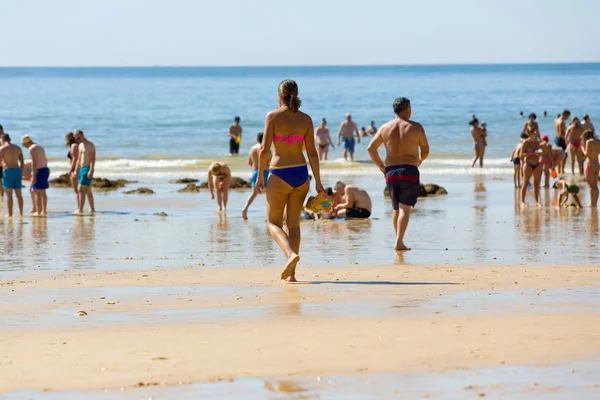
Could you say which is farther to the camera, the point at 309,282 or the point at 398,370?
the point at 309,282

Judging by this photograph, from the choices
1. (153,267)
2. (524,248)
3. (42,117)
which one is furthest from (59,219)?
(42,117)

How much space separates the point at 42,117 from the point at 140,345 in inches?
2417

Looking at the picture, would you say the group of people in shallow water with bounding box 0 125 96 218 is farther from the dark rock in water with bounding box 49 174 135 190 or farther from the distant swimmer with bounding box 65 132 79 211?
the dark rock in water with bounding box 49 174 135 190

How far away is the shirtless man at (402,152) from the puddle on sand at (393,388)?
5.11m

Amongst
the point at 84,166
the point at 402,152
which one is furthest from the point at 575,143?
the point at 402,152

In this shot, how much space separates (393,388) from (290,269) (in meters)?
3.16

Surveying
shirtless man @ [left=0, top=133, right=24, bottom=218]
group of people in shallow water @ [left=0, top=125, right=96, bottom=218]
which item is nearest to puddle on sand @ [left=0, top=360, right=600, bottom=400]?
group of people in shallow water @ [left=0, top=125, right=96, bottom=218]

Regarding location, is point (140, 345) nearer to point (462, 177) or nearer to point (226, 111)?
point (462, 177)

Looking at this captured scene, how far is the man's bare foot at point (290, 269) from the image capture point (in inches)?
301

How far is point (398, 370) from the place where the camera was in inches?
196

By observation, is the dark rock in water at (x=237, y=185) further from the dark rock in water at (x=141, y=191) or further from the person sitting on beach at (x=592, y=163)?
the person sitting on beach at (x=592, y=163)

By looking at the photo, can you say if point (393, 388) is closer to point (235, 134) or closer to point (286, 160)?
point (286, 160)

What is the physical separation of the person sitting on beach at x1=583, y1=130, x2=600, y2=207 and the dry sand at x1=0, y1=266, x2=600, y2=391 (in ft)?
27.8

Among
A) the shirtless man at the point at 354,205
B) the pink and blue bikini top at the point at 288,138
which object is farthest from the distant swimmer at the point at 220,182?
the pink and blue bikini top at the point at 288,138
